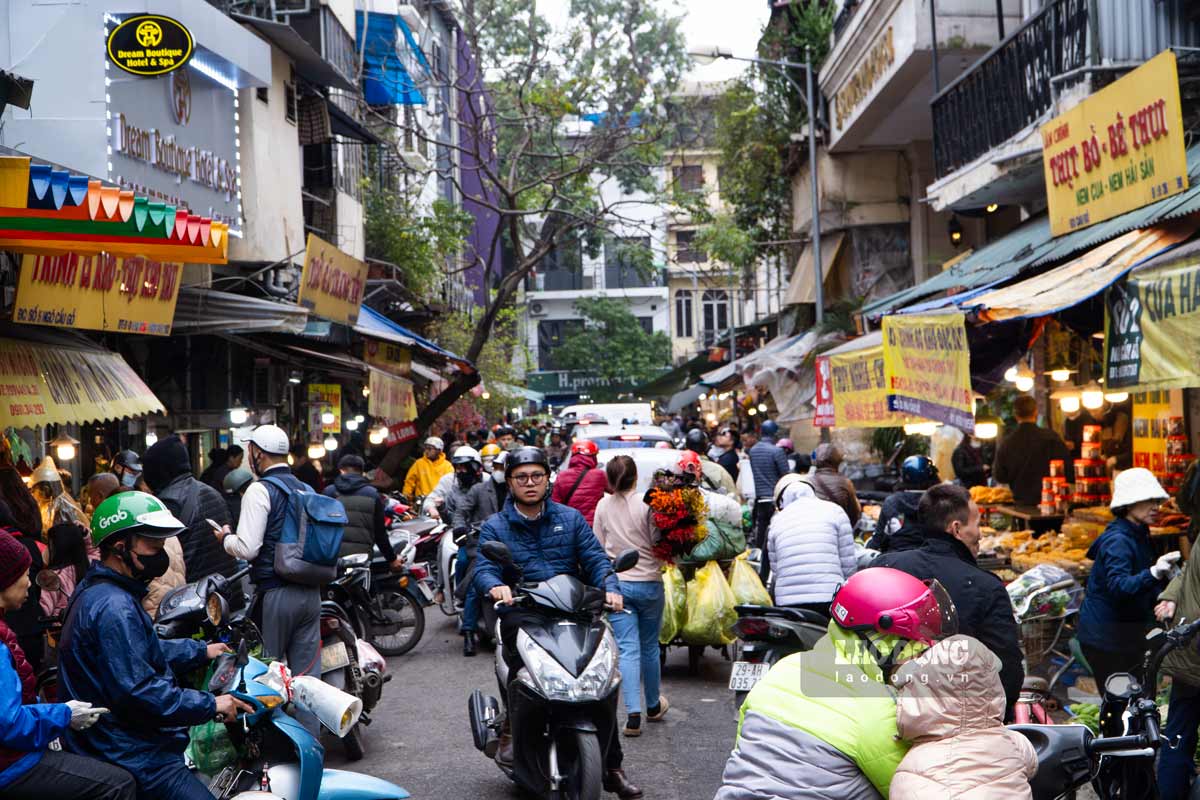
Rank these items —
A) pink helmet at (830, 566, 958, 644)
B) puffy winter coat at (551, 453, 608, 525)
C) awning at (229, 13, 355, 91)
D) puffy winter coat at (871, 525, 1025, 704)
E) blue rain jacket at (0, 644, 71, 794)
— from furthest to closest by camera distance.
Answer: awning at (229, 13, 355, 91), puffy winter coat at (551, 453, 608, 525), puffy winter coat at (871, 525, 1025, 704), blue rain jacket at (0, 644, 71, 794), pink helmet at (830, 566, 958, 644)

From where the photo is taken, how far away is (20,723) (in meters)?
3.86

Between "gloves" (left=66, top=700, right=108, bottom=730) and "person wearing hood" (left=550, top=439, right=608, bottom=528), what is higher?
"person wearing hood" (left=550, top=439, right=608, bottom=528)

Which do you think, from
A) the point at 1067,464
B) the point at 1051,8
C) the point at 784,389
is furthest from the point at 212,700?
the point at 784,389

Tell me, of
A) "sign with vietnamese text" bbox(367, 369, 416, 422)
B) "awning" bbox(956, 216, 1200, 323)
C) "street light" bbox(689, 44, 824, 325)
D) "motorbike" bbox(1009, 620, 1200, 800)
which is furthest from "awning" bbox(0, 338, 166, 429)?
"street light" bbox(689, 44, 824, 325)

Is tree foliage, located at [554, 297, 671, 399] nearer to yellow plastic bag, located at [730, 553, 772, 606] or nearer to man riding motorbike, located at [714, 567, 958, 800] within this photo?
yellow plastic bag, located at [730, 553, 772, 606]

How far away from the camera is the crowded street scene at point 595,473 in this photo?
4.36m

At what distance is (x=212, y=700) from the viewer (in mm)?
4535

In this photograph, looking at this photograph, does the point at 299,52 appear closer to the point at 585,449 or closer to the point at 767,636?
the point at 585,449

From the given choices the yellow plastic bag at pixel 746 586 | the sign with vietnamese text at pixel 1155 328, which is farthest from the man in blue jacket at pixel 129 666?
the yellow plastic bag at pixel 746 586

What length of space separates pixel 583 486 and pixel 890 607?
7437mm

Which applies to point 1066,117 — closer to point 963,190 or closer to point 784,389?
point 963,190

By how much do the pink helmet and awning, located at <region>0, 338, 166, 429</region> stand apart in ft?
21.6

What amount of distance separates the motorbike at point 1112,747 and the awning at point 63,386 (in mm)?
6751

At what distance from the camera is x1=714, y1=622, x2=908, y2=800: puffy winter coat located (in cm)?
302
